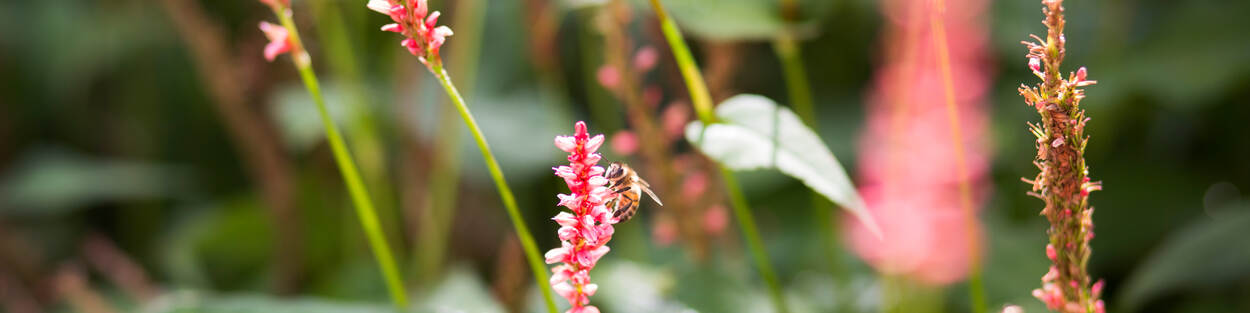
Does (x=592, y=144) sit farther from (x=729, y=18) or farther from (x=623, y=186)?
(x=729, y=18)

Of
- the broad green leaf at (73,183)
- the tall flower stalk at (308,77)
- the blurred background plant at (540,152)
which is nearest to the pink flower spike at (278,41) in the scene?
the tall flower stalk at (308,77)

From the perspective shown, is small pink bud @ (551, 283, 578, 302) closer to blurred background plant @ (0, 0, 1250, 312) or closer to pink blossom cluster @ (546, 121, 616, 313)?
pink blossom cluster @ (546, 121, 616, 313)

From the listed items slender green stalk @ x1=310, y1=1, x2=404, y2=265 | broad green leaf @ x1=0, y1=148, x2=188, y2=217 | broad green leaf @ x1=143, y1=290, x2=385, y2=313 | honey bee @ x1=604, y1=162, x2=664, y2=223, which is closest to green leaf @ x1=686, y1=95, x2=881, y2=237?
honey bee @ x1=604, y1=162, x2=664, y2=223

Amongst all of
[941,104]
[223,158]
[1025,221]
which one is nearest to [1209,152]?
[1025,221]

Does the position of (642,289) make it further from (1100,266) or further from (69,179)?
(69,179)

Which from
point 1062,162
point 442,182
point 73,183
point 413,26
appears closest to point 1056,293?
point 1062,162

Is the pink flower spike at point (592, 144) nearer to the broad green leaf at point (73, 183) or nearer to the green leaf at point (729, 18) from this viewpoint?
the green leaf at point (729, 18)
